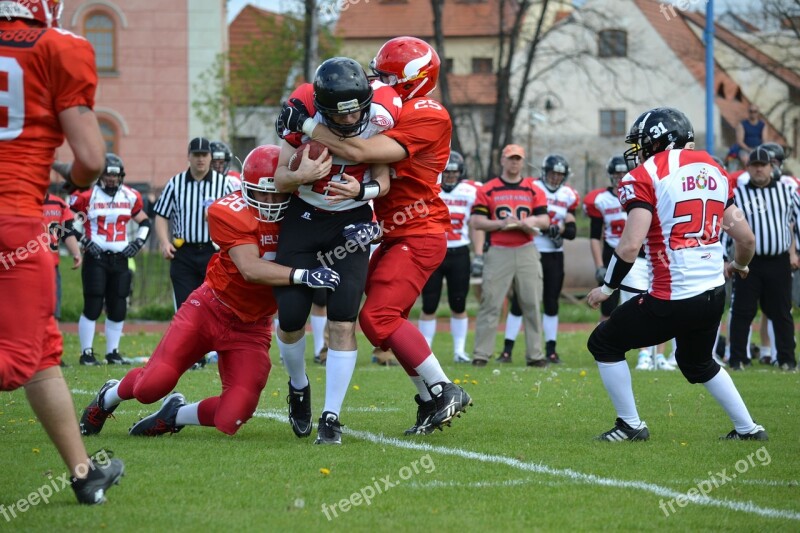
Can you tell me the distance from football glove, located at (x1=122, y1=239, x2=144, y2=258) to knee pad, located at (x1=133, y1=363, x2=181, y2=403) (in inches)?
214

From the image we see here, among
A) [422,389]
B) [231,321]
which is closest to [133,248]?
[231,321]

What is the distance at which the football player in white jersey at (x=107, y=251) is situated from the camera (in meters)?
11.2

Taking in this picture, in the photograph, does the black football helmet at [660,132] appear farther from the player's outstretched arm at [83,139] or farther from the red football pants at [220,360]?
the player's outstretched arm at [83,139]

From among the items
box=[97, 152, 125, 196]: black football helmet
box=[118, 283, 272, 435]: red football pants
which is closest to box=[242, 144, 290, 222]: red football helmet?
box=[118, 283, 272, 435]: red football pants

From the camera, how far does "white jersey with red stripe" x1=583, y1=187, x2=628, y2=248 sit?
11.3 metres

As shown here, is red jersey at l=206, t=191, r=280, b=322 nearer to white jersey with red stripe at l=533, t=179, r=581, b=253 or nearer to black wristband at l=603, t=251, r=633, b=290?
black wristband at l=603, t=251, r=633, b=290

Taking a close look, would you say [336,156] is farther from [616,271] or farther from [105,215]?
[105,215]

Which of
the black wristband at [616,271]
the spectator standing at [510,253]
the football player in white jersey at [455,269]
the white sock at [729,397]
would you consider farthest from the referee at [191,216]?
the white sock at [729,397]

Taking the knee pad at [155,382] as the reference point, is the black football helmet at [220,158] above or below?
above

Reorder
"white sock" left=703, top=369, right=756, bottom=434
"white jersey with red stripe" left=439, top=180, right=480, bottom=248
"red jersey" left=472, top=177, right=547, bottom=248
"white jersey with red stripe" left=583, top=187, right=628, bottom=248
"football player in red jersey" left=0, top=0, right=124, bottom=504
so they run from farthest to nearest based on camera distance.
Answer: "white jersey with red stripe" left=439, top=180, right=480, bottom=248 < "red jersey" left=472, top=177, right=547, bottom=248 < "white jersey with red stripe" left=583, top=187, right=628, bottom=248 < "white sock" left=703, top=369, right=756, bottom=434 < "football player in red jersey" left=0, top=0, right=124, bottom=504

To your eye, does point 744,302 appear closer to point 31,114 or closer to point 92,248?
point 92,248

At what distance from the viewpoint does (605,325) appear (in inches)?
241

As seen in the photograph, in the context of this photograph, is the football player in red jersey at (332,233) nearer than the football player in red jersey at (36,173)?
No

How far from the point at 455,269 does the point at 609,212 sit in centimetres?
170
